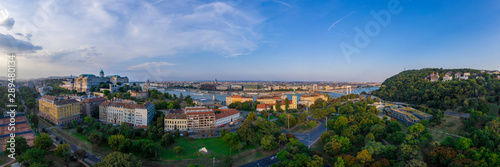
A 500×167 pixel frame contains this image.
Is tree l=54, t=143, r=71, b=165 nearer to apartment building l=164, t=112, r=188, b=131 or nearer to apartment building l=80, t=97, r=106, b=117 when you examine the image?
apartment building l=164, t=112, r=188, b=131

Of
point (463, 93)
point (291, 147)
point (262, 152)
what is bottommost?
point (262, 152)

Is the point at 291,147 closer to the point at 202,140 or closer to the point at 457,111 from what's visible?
the point at 202,140

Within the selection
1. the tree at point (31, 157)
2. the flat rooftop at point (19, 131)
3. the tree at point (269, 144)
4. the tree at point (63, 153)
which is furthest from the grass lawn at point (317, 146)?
the flat rooftop at point (19, 131)

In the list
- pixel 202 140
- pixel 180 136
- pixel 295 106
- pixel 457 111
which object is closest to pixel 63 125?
pixel 180 136

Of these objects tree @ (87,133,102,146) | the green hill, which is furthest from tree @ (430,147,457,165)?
tree @ (87,133,102,146)

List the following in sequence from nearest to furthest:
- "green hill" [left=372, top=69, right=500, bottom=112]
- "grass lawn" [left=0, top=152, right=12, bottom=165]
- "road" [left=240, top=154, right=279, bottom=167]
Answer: "grass lawn" [left=0, top=152, right=12, bottom=165]
"road" [left=240, top=154, right=279, bottom=167]
"green hill" [left=372, top=69, right=500, bottom=112]

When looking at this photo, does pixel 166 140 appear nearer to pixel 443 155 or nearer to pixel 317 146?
pixel 317 146

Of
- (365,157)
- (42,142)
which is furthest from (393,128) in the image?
(42,142)

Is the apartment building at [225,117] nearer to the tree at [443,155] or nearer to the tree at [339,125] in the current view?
the tree at [339,125]
